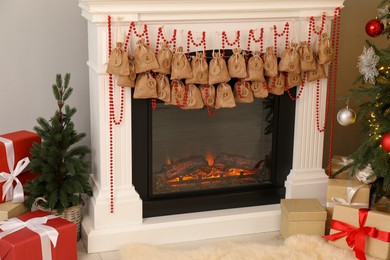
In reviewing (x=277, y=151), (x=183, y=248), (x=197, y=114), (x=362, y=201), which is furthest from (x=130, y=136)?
(x=362, y=201)

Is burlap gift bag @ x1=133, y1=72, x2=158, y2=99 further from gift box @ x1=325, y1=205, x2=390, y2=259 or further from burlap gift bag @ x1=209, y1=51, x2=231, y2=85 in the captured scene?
gift box @ x1=325, y1=205, x2=390, y2=259

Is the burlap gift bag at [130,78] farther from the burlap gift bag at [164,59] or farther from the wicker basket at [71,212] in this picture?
the wicker basket at [71,212]

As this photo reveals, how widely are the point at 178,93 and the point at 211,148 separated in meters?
0.46

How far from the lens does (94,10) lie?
301 centimetres

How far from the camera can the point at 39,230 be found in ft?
9.53

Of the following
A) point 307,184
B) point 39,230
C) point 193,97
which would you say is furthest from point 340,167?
point 39,230

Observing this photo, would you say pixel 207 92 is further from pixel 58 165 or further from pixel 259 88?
pixel 58 165

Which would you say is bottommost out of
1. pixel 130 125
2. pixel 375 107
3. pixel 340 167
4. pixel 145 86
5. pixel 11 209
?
pixel 11 209

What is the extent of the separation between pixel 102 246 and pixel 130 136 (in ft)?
1.99

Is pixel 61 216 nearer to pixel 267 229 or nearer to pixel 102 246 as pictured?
pixel 102 246

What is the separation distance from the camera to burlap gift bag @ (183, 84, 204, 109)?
3.24m

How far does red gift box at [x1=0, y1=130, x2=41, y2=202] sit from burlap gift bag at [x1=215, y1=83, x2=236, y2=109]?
1.00 m

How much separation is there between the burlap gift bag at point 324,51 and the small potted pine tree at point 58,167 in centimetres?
136

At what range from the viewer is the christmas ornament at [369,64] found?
320cm
